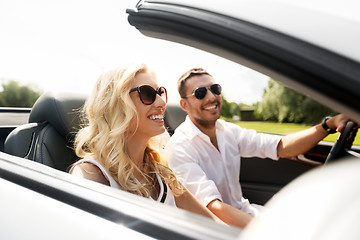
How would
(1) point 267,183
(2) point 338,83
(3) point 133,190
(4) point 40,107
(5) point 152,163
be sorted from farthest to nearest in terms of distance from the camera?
(1) point 267,183, (4) point 40,107, (5) point 152,163, (3) point 133,190, (2) point 338,83

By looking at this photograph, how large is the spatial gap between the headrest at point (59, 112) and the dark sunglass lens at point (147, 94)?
63cm

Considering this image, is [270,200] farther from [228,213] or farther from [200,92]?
[200,92]

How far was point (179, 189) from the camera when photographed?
1876 mm

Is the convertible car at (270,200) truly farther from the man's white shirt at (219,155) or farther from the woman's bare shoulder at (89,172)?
the man's white shirt at (219,155)

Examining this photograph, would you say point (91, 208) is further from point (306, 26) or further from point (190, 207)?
point (190, 207)

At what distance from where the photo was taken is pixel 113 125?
1685 millimetres

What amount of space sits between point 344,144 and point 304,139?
1.71 ft

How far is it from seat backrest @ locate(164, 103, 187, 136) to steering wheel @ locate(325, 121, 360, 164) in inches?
58.0

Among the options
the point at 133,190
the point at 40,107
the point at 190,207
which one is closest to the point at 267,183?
the point at 190,207

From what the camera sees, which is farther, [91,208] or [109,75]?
[109,75]

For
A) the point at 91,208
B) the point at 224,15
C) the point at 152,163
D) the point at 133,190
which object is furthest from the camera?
the point at 152,163

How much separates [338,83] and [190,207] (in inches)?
54.6

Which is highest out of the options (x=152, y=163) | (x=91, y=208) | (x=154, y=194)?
(x=152, y=163)

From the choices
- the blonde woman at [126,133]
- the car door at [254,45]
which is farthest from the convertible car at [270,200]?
the blonde woman at [126,133]
